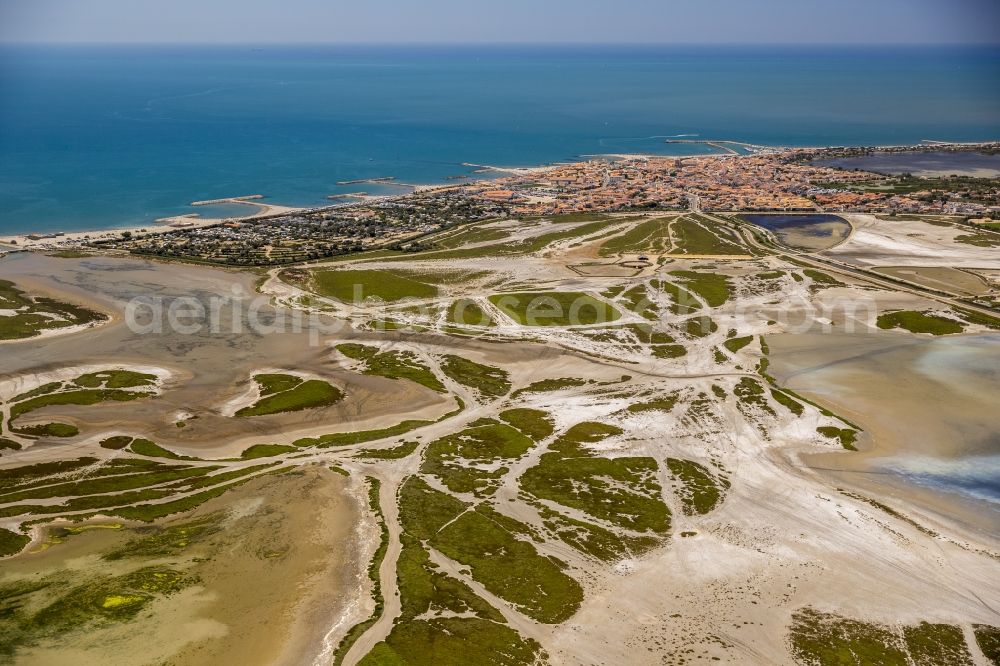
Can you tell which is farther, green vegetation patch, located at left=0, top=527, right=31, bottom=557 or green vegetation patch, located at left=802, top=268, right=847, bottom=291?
green vegetation patch, located at left=802, top=268, right=847, bottom=291

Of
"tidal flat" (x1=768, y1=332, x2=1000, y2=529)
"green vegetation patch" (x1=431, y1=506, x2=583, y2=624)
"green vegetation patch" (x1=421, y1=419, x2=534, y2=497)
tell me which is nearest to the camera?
"green vegetation patch" (x1=431, y1=506, x2=583, y2=624)

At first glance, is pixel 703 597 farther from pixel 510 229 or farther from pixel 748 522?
pixel 510 229

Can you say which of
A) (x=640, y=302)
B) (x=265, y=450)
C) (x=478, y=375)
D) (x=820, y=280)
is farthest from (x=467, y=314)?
(x=820, y=280)

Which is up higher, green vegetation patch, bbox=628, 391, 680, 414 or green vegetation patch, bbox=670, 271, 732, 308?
green vegetation patch, bbox=670, 271, 732, 308

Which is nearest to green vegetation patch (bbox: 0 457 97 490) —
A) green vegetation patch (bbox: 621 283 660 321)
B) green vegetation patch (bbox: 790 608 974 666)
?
green vegetation patch (bbox: 790 608 974 666)

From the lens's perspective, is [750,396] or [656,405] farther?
[750,396]

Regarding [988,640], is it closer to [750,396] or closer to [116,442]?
[750,396]

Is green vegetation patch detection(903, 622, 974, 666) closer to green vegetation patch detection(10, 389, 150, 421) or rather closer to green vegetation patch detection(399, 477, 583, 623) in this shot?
green vegetation patch detection(399, 477, 583, 623)

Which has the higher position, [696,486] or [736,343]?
[736,343]
